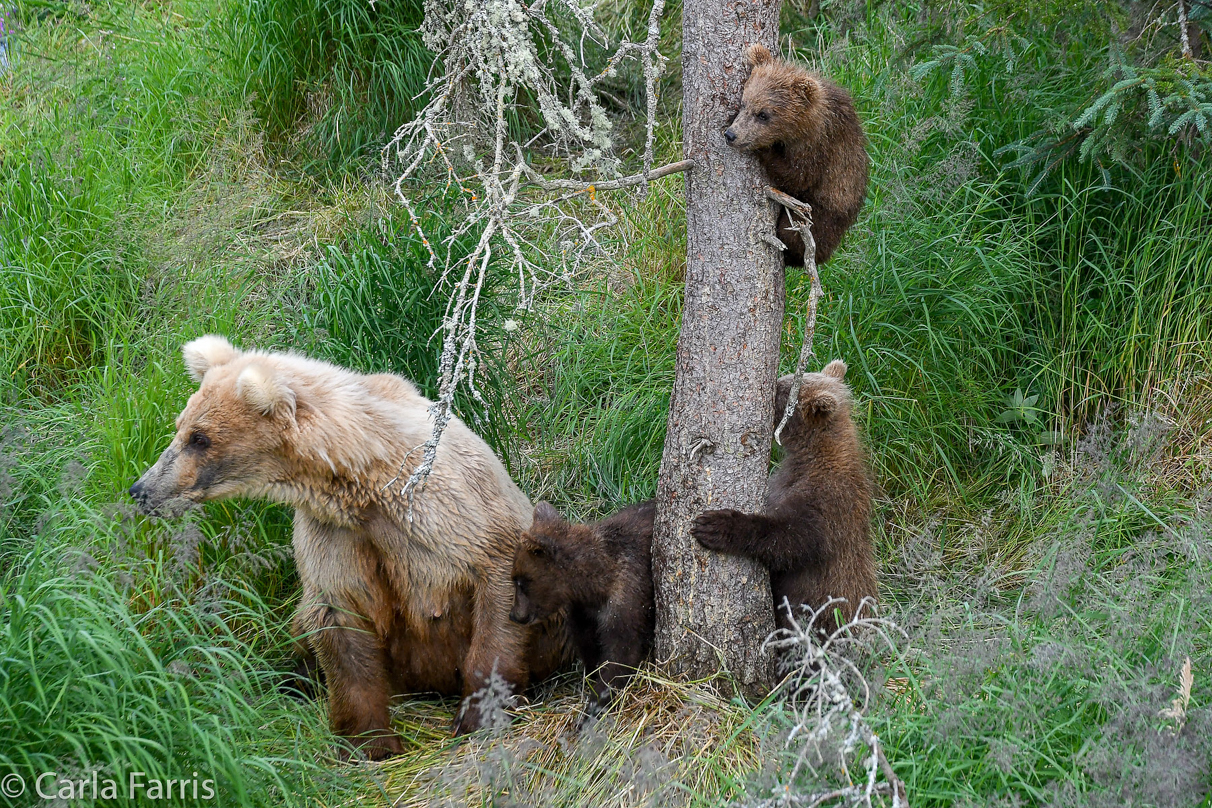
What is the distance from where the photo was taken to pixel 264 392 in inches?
151

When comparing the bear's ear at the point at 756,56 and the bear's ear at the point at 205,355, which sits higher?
the bear's ear at the point at 756,56

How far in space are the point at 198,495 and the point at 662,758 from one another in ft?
6.52

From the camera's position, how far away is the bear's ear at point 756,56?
12.1ft

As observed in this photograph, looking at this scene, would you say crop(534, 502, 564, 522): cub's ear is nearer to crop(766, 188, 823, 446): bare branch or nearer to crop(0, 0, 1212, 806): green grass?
crop(0, 0, 1212, 806): green grass

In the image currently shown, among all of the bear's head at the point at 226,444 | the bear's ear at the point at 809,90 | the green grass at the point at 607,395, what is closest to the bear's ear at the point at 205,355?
the bear's head at the point at 226,444

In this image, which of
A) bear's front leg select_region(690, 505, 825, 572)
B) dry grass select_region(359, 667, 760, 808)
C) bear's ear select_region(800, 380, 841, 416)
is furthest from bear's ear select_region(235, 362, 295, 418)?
bear's ear select_region(800, 380, 841, 416)

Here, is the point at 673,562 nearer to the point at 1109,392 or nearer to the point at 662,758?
the point at 662,758

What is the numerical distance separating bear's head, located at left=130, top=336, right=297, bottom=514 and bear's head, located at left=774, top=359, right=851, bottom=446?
1978mm

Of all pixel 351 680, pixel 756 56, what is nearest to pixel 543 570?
pixel 351 680

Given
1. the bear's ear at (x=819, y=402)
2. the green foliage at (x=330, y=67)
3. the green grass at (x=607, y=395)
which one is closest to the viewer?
the green grass at (x=607, y=395)

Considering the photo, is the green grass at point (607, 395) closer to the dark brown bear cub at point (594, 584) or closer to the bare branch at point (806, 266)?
the dark brown bear cub at point (594, 584)

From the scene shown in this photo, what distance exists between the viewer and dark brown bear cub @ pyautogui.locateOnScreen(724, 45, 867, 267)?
3.64m

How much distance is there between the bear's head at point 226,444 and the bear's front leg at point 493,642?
984mm

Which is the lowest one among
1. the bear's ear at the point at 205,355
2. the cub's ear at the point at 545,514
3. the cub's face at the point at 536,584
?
the cub's face at the point at 536,584
